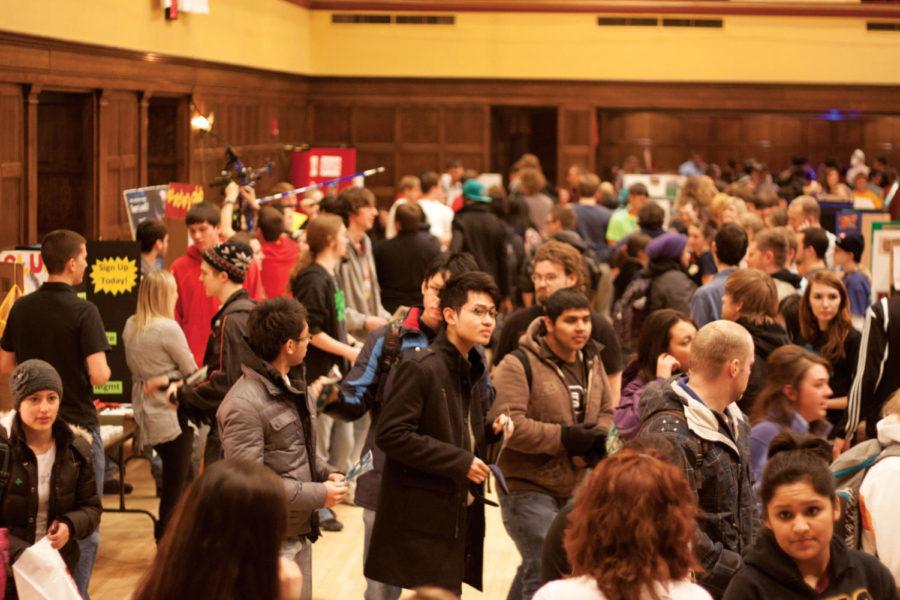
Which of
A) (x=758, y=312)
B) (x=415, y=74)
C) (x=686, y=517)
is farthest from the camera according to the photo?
(x=415, y=74)

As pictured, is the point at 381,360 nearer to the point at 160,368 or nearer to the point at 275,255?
the point at 160,368

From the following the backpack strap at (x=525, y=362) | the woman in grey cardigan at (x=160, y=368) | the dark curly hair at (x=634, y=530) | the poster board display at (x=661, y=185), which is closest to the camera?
the dark curly hair at (x=634, y=530)

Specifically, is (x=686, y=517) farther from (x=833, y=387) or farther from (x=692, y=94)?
(x=692, y=94)

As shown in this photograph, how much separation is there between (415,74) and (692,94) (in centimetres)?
432

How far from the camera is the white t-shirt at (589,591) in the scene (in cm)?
309

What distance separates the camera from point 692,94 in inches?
800

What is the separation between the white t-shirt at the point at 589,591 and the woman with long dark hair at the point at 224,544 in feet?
2.38

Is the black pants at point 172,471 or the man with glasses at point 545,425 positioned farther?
the black pants at point 172,471

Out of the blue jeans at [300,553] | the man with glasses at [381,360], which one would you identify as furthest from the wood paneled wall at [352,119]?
the blue jeans at [300,553]

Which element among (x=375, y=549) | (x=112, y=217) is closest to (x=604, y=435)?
(x=375, y=549)

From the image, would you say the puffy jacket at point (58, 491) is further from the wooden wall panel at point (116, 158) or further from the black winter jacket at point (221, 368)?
the wooden wall panel at point (116, 158)

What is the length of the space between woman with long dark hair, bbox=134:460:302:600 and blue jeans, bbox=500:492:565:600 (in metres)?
3.10

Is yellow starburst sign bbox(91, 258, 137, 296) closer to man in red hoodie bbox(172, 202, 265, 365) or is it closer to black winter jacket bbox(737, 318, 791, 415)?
man in red hoodie bbox(172, 202, 265, 365)

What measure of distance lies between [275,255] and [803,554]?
5878mm
